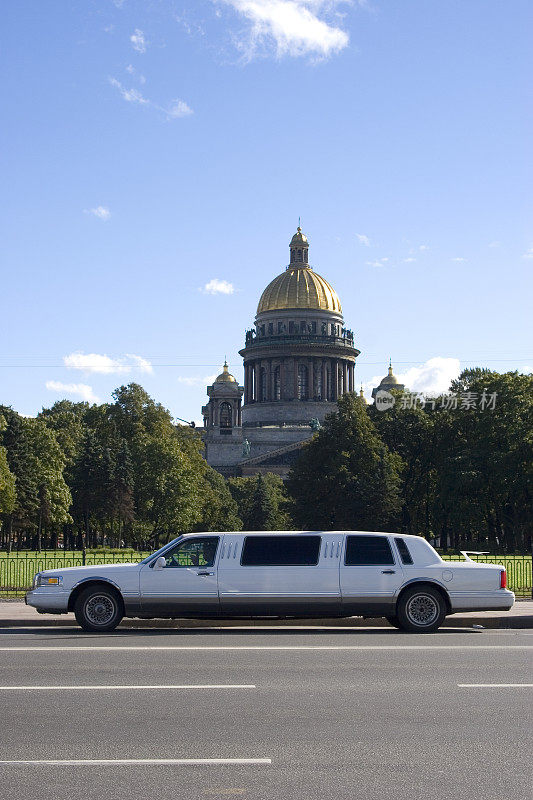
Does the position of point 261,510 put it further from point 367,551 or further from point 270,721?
point 270,721

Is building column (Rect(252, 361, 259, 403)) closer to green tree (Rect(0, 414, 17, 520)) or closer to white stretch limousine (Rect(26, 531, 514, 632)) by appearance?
green tree (Rect(0, 414, 17, 520))

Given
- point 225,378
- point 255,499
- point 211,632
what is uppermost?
point 225,378

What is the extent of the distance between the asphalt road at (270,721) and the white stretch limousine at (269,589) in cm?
225

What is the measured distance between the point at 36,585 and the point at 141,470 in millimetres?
60919

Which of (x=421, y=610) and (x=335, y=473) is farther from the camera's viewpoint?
(x=335, y=473)

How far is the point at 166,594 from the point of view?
60.9 feet

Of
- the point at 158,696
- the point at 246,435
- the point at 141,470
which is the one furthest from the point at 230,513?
the point at 158,696

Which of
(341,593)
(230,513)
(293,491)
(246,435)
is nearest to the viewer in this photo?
(341,593)

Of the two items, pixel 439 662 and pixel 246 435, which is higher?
pixel 246 435

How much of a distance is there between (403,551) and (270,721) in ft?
30.4

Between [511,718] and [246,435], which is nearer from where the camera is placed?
[511,718]

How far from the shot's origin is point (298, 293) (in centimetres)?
16712

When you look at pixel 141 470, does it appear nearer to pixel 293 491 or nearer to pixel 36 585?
pixel 293 491

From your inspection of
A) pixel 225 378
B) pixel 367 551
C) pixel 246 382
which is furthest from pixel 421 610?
pixel 246 382
